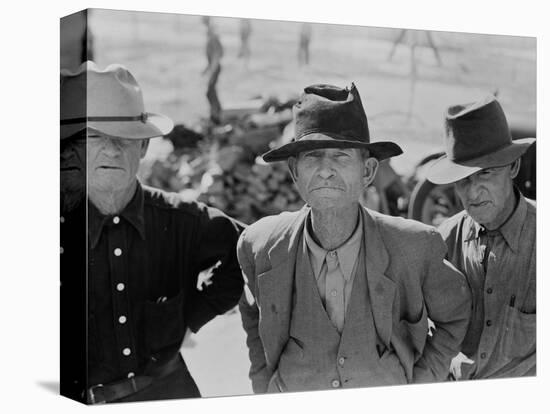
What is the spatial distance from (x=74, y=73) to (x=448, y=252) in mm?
2798

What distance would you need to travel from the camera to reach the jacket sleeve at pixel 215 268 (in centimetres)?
802

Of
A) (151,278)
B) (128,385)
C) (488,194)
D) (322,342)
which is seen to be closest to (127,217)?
(151,278)

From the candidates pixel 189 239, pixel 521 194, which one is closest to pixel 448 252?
pixel 521 194

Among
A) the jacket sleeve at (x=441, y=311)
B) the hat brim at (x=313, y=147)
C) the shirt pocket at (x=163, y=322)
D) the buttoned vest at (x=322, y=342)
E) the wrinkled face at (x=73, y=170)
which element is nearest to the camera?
the wrinkled face at (x=73, y=170)

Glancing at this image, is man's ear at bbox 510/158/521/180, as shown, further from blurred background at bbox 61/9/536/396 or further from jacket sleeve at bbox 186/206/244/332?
jacket sleeve at bbox 186/206/244/332

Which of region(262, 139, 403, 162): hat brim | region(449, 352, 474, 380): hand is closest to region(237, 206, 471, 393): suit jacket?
region(449, 352, 474, 380): hand

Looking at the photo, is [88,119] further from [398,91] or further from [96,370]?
[398,91]

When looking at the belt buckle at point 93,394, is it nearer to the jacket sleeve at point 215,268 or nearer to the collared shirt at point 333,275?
→ the jacket sleeve at point 215,268

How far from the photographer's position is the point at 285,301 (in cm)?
823

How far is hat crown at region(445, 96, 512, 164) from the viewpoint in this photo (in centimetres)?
877

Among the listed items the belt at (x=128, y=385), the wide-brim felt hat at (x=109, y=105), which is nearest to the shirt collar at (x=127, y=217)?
the wide-brim felt hat at (x=109, y=105)

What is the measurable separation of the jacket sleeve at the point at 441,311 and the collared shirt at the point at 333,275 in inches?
21.8

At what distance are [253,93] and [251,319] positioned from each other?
56.4 inches

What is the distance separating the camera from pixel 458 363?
29.2ft
